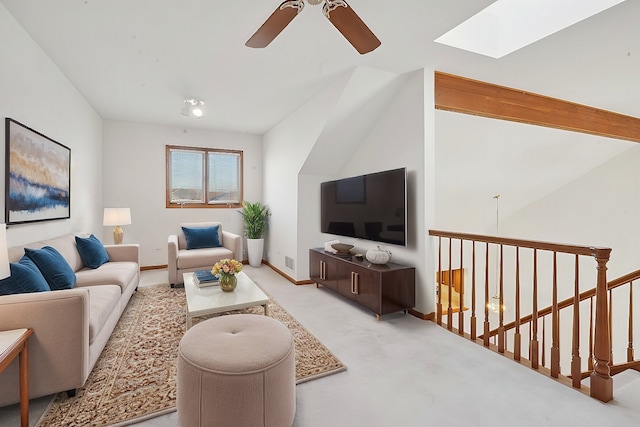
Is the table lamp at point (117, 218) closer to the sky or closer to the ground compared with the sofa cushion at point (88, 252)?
closer to the sky

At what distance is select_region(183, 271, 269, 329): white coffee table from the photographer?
2529 mm

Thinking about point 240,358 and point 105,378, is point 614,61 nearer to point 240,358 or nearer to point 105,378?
point 240,358

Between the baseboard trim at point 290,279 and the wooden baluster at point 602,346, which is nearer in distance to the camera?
the wooden baluster at point 602,346

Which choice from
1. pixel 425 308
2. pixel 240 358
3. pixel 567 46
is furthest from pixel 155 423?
pixel 567 46

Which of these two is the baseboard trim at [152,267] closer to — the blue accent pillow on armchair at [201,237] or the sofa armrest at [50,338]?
the blue accent pillow on armchair at [201,237]

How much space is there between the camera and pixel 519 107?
3689 millimetres

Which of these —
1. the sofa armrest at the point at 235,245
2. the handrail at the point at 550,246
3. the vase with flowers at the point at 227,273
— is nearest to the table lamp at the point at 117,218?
the sofa armrest at the point at 235,245

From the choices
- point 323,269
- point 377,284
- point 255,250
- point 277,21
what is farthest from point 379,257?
Answer: point 255,250

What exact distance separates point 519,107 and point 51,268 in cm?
501

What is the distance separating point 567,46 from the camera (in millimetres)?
2674

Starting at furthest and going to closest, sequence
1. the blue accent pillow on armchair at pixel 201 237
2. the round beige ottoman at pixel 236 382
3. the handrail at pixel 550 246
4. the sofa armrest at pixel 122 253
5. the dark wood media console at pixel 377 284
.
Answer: the blue accent pillow on armchair at pixel 201 237, the sofa armrest at pixel 122 253, the dark wood media console at pixel 377 284, the handrail at pixel 550 246, the round beige ottoman at pixel 236 382

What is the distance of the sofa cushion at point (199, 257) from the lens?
416 cm

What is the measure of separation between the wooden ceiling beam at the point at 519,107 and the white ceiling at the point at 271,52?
11 cm

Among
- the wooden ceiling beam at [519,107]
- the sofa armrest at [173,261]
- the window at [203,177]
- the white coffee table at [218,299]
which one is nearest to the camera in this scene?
the white coffee table at [218,299]
